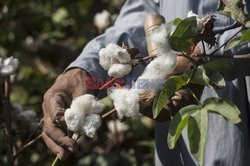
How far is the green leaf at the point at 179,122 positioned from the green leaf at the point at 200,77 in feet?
0.13

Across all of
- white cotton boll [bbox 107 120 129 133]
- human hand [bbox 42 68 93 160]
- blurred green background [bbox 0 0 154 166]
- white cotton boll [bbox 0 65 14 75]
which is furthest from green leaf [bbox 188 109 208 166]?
white cotton boll [bbox 107 120 129 133]

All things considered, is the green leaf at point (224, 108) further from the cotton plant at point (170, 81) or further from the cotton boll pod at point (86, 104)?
the cotton boll pod at point (86, 104)

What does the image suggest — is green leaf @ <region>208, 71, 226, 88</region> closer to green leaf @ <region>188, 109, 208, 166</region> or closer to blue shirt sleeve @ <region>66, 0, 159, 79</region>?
green leaf @ <region>188, 109, 208, 166</region>

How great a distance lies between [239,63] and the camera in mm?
1111

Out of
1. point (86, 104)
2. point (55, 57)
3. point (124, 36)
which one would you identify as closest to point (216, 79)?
point (86, 104)

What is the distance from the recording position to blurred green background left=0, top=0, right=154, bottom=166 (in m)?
2.32

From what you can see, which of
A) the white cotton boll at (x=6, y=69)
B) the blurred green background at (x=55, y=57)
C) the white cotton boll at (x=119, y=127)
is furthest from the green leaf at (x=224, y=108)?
the white cotton boll at (x=119, y=127)

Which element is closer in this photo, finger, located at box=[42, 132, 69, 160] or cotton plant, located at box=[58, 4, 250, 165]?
cotton plant, located at box=[58, 4, 250, 165]

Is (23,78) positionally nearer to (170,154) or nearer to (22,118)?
(22,118)

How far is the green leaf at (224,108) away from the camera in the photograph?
0.93m

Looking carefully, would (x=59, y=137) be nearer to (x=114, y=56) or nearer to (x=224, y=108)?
(x=114, y=56)

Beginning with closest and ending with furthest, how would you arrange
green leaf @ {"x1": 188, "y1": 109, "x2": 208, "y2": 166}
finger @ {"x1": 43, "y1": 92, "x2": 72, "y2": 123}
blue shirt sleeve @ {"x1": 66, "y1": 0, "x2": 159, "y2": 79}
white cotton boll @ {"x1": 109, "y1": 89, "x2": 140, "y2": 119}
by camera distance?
green leaf @ {"x1": 188, "y1": 109, "x2": 208, "y2": 166} < white cotton boll @ {"x1": 109, "y1": 89, "x2": 140, "y2": 119} < finger @ {"x1": 43, "y1": 92, "x2": 72, "y2": 123} < blue shirt sleeve @ {"x1": 66, "y1": 0, "x2": 159, "y2": 79}

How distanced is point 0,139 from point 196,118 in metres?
0.78

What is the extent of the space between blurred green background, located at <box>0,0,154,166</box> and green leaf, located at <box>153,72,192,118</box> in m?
1.01
